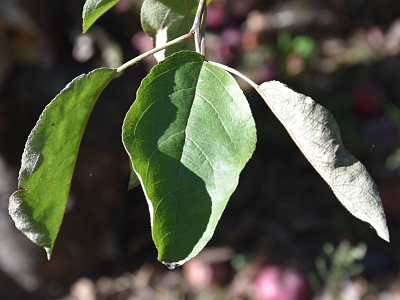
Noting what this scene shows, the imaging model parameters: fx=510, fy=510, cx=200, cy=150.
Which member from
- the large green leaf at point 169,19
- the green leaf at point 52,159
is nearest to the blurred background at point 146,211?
the large green leaf at point 169,19

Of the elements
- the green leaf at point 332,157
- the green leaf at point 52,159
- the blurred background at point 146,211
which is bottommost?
the blurred background at point 146,211

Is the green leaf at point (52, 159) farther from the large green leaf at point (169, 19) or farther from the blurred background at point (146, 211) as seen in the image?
the blurred background at point (146, 211)

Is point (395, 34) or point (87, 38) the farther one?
point (395, 34)

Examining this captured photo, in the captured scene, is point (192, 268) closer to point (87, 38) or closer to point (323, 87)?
point (87, 38)

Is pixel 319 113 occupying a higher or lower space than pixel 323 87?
higher

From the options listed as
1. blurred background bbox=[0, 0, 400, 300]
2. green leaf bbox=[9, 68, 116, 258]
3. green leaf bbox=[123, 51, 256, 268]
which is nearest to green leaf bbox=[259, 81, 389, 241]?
green leaf bbox=[123, 51, 256, 268]

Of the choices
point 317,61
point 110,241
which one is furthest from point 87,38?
point 317,61

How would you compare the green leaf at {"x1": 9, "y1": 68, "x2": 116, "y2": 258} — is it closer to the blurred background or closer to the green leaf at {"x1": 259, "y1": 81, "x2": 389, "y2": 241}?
the green leaf at {"x1": 259, "y1": 81, "x2": 389, "y2": 241}
